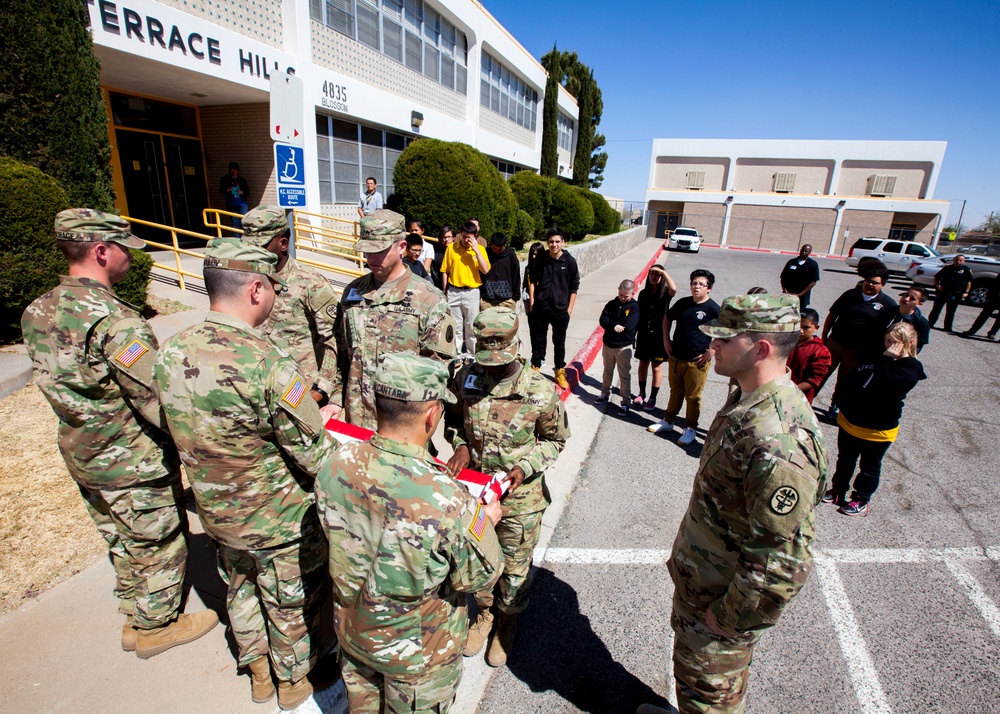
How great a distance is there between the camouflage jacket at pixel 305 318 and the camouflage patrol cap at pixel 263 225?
13.3 inches

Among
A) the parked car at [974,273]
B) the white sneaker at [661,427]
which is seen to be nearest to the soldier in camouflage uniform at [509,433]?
the white sneaker at [661,427]

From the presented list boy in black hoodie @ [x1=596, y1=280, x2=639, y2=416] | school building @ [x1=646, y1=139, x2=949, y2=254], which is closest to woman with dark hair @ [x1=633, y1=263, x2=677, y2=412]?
boy in black hoodie @ [x1=596, y1=280, x2=639, y2=416]

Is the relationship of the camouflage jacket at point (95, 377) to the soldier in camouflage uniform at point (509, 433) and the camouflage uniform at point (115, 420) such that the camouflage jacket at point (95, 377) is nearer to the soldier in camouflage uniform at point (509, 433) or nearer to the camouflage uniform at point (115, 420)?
the camouflage uniform at point (115, 420)

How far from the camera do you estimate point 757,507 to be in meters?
1.88

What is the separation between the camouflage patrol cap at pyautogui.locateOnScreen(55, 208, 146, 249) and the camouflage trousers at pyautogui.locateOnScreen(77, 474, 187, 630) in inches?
51.6

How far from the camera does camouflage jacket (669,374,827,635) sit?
6.01ft

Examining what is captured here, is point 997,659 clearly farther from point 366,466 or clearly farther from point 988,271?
point 988,271

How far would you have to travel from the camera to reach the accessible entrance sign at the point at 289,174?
496 centimetres

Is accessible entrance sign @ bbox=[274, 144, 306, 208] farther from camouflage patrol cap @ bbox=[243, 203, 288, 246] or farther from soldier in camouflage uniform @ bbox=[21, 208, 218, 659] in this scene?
soldier in camouflage uniform @ bbox=[21, 208, 218, 659]

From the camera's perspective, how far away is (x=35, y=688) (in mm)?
2586

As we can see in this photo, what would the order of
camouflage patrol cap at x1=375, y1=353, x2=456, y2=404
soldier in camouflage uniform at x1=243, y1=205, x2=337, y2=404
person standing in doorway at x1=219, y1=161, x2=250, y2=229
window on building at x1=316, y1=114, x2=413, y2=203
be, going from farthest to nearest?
window on building at x1=316, y1=114, x2=413, y2=203, person standing in doorway at x1=219, y1=161, x2=250, y2=229, soldier in camouflage uniform at x1=243, y1=205, x2=337, y2=404, camouflage patrol cap at x1=375, y1=353, x2=456, y2=404

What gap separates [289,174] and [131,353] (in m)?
3.10

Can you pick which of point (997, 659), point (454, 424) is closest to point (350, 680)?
point (454, 424)

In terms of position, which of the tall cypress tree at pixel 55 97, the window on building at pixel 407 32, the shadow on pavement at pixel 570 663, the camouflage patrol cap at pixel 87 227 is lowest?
the shadow on pavement at pixel 570 663
